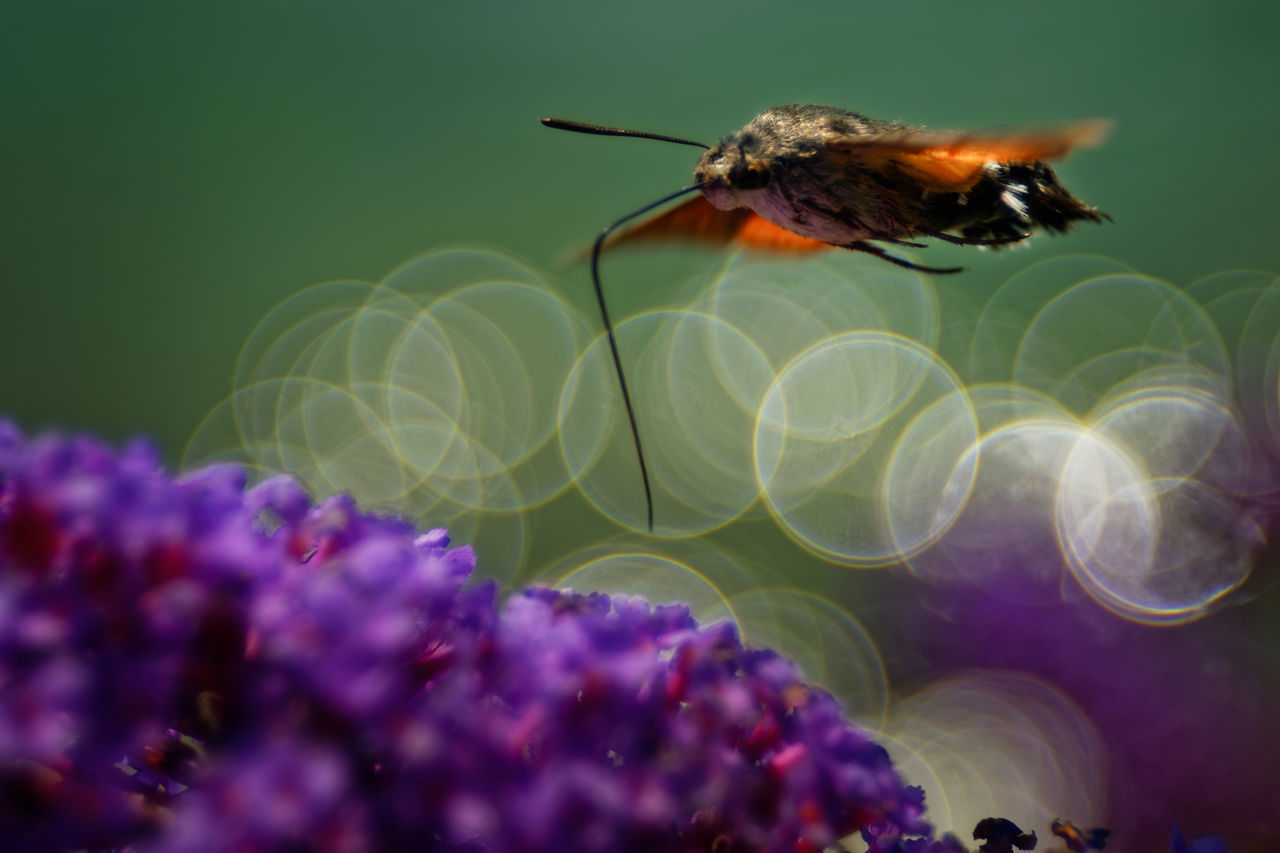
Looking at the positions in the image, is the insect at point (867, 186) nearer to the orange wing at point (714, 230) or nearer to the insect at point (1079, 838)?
the orange wing at point (714, 230)

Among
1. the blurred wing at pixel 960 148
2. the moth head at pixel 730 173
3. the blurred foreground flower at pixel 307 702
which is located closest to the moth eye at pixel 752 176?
the moth head at pixel 730 173

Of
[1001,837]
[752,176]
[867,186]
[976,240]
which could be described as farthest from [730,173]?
[1001,837]

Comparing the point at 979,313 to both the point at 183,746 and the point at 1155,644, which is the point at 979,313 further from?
the point at 183,746

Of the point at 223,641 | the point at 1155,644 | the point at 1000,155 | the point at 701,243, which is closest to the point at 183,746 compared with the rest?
the point at 223,641

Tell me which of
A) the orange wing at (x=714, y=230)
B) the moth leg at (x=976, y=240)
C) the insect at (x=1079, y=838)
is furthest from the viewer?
the orange wing at (x=714, y=230)

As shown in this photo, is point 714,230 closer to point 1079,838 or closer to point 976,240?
point 976,240
